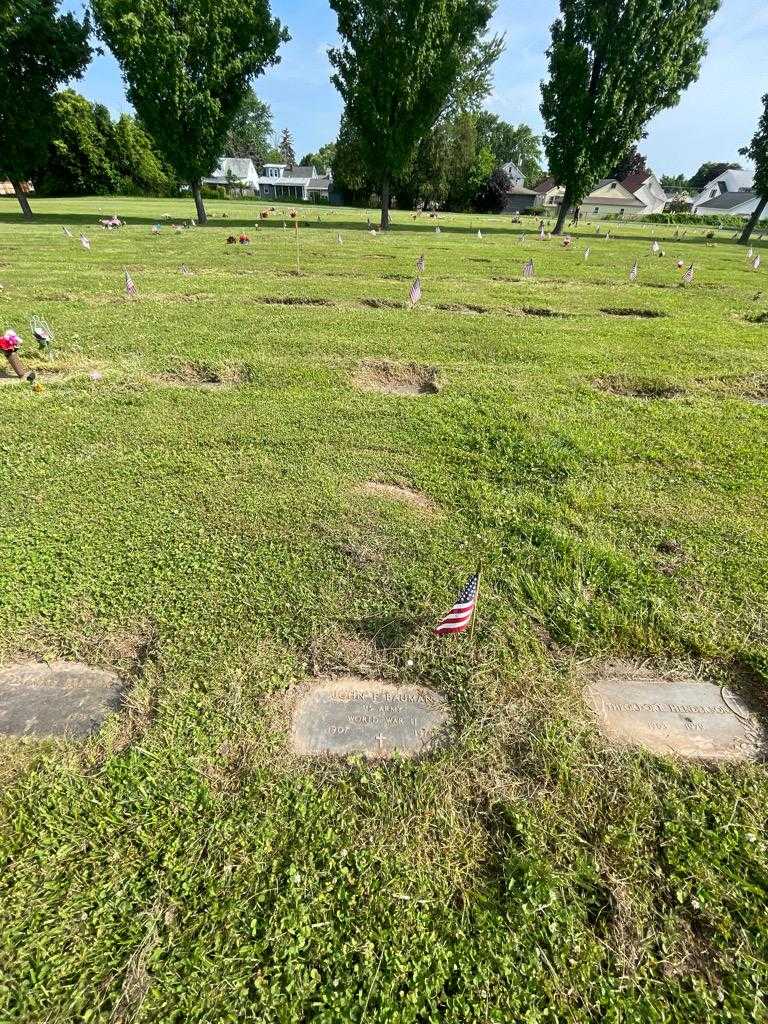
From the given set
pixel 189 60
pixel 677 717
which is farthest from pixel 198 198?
pixel 677 717

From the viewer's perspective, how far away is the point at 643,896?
1611 millimetres

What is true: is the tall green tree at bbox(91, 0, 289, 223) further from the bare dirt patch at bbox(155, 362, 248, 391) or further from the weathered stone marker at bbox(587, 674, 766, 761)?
the weathered stone marker at bbox(587, 674, 766, 761)

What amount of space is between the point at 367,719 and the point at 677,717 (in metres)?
1.37

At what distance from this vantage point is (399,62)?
21.2 metres

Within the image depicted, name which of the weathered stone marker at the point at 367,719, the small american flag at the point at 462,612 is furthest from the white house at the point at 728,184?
the weathered stone marker at the point at 367,719

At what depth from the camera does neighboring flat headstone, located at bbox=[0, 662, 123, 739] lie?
2.09m

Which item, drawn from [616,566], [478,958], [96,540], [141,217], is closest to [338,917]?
[478,958]

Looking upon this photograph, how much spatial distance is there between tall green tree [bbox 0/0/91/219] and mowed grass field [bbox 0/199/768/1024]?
A: 866 inches

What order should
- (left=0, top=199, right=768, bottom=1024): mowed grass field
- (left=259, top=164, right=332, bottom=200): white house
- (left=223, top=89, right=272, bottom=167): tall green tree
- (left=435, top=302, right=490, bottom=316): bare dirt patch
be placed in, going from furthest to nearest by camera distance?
(left=223, top=89, right=272, bottom=167): tall green tree < (left=259, top=164, right=332, bottom=200): white house < (left=435, top=302, right=490, bottom=316): bare dirt patch < (left=0, top=199, right=768, bottom=1024): mowed grass field

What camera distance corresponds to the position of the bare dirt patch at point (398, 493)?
352 cm

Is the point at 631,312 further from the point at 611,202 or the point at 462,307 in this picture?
the point at 611,202

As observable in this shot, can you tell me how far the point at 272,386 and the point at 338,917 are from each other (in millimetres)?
4696

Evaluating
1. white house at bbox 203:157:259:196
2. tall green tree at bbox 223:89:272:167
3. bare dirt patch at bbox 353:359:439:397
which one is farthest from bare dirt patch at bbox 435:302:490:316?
tall green tree at bbox 223:89:272:167

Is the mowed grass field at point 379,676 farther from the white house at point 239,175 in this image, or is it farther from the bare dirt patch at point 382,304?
the white house at point 239,175
